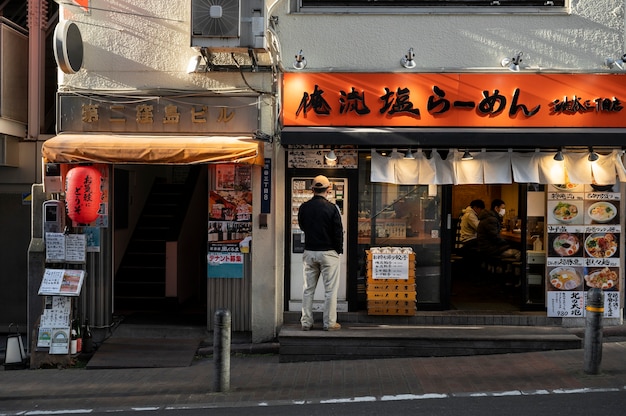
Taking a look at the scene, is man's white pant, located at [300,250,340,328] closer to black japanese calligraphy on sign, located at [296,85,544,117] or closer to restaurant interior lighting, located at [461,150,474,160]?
black japanese calligraphy on sign, located at [296,85,544,117]

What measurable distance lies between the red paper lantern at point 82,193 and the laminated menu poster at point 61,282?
0.89 m

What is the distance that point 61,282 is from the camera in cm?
935

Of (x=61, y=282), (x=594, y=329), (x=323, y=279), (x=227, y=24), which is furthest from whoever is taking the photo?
(x=323, y=279)

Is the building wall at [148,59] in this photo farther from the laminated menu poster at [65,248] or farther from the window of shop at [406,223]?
the laminated menu poster at [65,248]

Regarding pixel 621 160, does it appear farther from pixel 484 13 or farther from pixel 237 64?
pixel 237 64

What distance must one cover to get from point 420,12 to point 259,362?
229 inches

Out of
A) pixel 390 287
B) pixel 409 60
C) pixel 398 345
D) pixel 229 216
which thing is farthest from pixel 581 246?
pixel 229 216

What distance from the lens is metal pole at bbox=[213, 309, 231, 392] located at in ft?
24.2

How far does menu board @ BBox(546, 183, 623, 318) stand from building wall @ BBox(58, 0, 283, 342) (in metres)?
4.39

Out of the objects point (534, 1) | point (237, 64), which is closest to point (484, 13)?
point (534, 1)

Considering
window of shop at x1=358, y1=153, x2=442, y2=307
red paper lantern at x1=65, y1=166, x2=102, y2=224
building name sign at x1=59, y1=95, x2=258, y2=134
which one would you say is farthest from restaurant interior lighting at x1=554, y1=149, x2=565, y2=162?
red paper lantern at x1=65, y1=166, x2=102, y2=224

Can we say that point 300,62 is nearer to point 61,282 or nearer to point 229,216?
point 229,216

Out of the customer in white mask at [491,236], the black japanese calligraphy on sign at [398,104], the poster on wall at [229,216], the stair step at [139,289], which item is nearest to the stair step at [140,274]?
the stair step at [139,289]

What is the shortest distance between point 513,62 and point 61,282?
7460 millimetres
